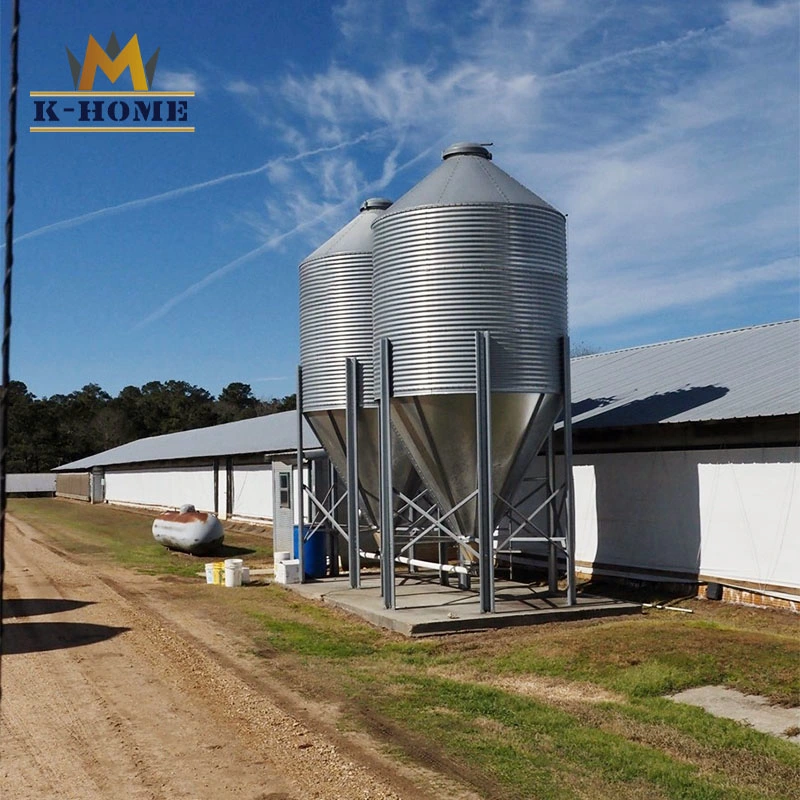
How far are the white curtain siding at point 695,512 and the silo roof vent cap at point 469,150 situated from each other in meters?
6.78

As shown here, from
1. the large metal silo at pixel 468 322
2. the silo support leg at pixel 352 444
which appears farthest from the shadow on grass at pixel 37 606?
the large metal silo at pixel 468 322

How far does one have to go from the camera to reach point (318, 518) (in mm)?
22250

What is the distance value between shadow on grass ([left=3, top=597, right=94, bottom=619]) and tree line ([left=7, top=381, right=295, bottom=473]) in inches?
3445

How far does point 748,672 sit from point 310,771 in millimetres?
5866

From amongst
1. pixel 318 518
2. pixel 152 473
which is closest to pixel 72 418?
pixel 152 473

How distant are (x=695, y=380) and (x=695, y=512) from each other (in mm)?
3681

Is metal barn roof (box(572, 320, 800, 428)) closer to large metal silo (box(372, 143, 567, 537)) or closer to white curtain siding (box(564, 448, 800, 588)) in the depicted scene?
white curtain siding (box(564, 448, 800, 588))

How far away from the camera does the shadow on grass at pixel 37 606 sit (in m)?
18.0

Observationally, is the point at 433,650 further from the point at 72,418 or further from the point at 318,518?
the point at 72,418

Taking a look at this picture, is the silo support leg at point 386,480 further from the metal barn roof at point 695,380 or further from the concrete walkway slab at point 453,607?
the metal barn roof at point 695,380

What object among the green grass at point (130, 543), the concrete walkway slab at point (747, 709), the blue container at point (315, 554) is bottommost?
the concrete walkway slab at point (747, 709)

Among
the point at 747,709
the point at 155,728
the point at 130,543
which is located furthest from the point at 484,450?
the point at 130,543

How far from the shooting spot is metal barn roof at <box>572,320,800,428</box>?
1691cm

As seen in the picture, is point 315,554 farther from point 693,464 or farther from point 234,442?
point 234,442
